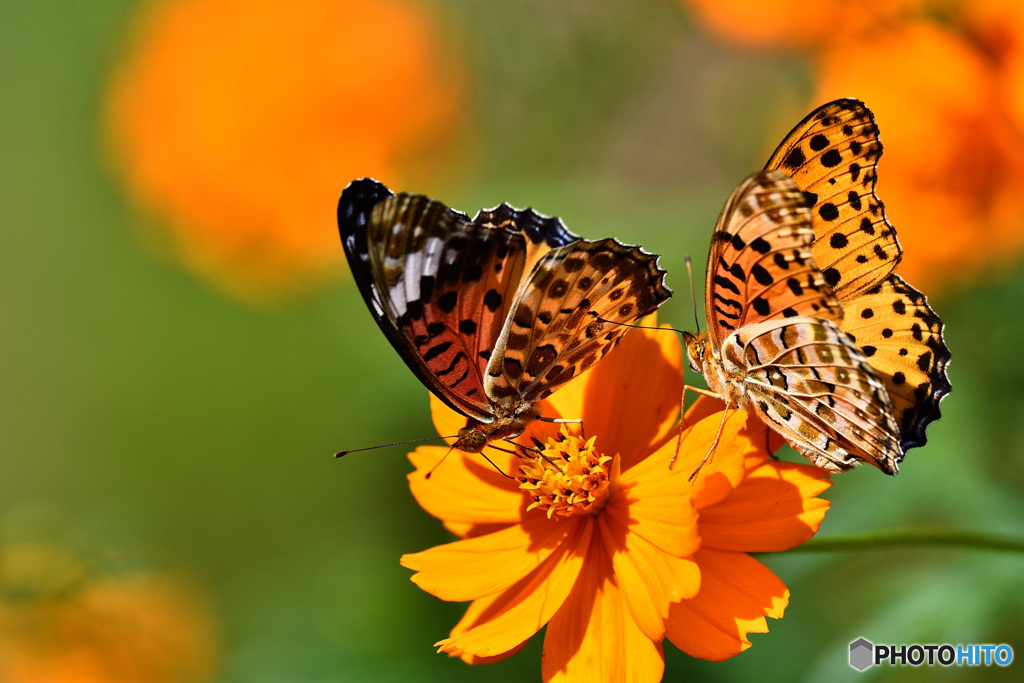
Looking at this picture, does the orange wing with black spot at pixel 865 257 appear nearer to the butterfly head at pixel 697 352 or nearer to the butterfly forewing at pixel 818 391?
the butterfly forewing at pixel 818 391

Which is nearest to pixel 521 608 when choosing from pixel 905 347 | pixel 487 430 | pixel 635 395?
pixel 487 430

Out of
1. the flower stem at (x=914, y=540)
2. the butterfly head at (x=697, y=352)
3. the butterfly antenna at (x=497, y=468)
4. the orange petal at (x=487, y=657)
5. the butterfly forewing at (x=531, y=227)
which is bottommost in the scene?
the orange petal at (x=487, y=657)

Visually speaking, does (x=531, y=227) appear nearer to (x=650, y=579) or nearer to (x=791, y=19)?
(x=650, y=579)

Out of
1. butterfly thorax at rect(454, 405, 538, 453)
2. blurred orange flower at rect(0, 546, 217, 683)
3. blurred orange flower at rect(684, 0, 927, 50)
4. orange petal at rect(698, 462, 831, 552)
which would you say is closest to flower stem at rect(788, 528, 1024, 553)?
orange petal at rect(698, 462, 831, 552)

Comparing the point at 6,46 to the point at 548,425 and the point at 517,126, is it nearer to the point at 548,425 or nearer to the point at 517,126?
the point at 517,126

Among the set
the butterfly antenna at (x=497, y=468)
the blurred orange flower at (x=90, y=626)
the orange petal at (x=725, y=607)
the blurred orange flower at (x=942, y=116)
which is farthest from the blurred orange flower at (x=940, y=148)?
the blurred orange flower at (x=90, y=626)

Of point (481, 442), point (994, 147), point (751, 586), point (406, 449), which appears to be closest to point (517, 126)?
point (406, 449)
